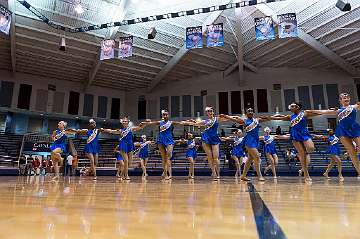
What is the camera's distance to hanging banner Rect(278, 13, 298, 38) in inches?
589

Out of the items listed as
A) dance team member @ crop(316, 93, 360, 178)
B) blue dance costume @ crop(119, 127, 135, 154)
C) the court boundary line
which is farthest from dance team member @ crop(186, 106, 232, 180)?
the court boundary line

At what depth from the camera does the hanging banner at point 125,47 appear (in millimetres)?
17283

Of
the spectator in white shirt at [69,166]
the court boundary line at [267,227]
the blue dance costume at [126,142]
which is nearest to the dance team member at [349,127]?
the court boundary line at [267,227]

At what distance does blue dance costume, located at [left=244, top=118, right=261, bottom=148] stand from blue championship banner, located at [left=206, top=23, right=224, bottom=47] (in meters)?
10.1

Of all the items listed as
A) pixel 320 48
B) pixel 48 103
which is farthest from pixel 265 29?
pixel 48 103

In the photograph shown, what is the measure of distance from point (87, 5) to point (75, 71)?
32.2ft

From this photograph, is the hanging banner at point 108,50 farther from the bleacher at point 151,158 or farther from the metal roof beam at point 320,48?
the metal roof beam at point 320,48

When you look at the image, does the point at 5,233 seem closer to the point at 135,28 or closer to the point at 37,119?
the point at 135,28

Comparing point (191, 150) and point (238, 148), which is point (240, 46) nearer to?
point (238, 148)

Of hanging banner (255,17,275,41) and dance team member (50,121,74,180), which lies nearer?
dance team member (50,121,74,180)

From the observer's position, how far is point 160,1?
59.8 feet

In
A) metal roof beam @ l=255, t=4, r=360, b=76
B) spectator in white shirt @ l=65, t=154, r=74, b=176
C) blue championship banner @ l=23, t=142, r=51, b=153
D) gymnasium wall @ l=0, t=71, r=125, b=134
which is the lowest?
spectator in white shirt @ l=65, t=154, r=74, b=176

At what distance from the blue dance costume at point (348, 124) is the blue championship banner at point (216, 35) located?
11358 mm

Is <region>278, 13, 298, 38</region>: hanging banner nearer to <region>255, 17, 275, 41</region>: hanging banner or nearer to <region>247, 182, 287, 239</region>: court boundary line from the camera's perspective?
<region>255, 17, 275, 41</region>: hanging banner
